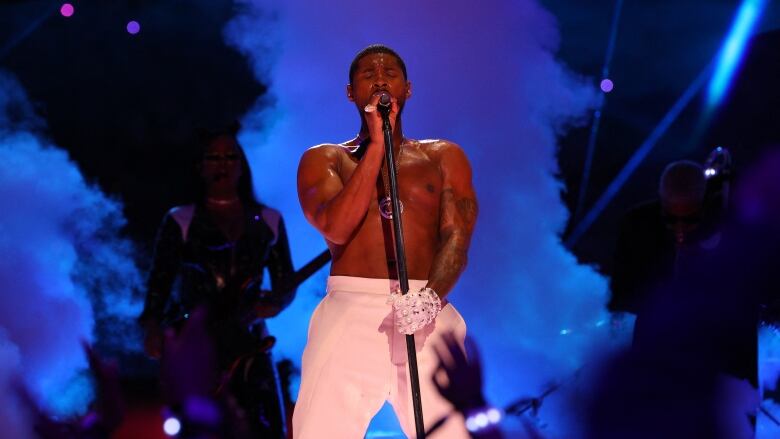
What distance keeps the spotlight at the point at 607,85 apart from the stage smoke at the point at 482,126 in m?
0.07

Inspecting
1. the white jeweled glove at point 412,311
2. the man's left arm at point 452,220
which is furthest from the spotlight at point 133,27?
the white jeweled glove at point 412,311

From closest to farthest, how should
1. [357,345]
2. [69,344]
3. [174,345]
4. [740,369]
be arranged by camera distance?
[357,345] < [740,369] < [174,345] < [69,344]

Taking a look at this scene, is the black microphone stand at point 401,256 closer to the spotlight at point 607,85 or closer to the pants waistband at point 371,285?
the pants waistband at point 371,285

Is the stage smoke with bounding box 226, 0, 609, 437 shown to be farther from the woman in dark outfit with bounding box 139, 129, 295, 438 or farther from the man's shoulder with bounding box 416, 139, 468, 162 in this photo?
the man's shoulder with bounding box 416, 139, 468, 162

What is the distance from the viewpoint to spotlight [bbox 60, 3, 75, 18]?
232 inches

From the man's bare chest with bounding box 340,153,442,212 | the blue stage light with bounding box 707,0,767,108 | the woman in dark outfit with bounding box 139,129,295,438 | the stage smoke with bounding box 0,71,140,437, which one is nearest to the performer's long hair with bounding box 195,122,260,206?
the woman in dark outfit with bounding box 139,129,295,438

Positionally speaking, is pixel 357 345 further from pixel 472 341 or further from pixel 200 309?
pixel 472 341

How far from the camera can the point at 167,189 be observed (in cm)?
612

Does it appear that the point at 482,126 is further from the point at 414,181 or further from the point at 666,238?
the point at 414,181

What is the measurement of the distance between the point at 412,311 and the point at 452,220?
1.82 ft

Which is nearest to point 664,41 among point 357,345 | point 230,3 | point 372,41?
point 372,41

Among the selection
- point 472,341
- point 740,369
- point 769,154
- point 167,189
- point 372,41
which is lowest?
point 740,369

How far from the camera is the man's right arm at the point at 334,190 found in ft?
8.93

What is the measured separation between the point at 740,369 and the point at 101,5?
4.88 meters
